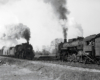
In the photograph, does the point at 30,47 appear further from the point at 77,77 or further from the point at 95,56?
the point at 77,77

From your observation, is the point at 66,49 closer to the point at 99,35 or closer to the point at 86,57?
the point at 86,57

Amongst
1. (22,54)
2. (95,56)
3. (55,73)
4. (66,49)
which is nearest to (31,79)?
(55,73)

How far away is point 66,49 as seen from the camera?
22.2 metres

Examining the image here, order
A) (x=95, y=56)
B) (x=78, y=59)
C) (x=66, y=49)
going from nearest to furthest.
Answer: (x=95, y=56), (x=78, y=59), (x=66, y=49)

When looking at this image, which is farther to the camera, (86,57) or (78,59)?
(78,59)

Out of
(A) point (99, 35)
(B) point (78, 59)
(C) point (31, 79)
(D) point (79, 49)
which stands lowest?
(C) point (31, 79)

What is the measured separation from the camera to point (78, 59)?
59.1 ft

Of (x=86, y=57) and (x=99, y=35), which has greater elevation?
(x=99, y=35)

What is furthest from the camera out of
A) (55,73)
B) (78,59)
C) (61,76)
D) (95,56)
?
(78,59)

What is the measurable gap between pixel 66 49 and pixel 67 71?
11112 mm

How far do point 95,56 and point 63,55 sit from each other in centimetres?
804

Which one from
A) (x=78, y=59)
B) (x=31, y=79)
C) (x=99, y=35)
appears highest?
(x=99, y=35)

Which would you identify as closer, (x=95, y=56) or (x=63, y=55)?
(x=95, y=56)

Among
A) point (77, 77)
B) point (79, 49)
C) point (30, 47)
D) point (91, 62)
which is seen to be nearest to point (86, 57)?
point (91, 62)
